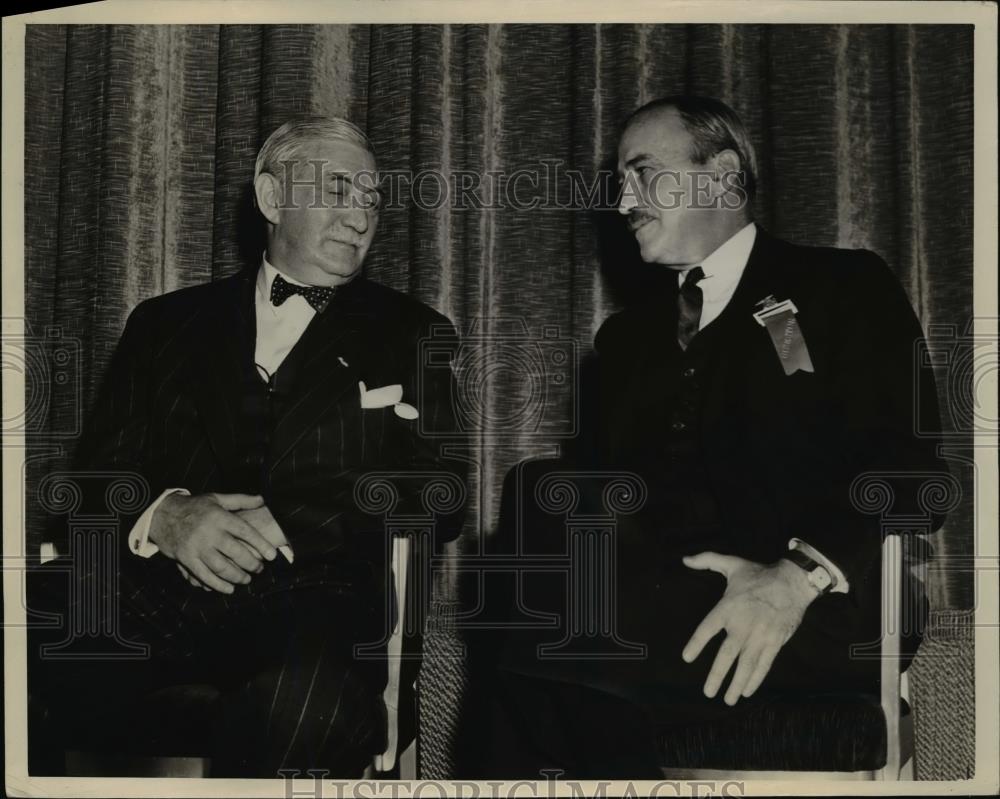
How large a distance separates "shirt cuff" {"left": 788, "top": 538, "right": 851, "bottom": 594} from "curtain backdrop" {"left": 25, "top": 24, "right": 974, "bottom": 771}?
31 centimetres

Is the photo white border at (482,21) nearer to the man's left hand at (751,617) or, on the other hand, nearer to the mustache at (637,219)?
the man's left hand at (751,617)

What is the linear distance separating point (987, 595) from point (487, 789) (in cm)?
152

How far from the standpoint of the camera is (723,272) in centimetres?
303

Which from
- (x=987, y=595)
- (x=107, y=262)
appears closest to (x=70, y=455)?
(x=107, y=262)

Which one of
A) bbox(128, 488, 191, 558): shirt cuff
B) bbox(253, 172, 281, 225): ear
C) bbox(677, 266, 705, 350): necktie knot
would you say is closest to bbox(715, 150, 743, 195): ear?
bbox(677, 266, 705, 350): necktie knot

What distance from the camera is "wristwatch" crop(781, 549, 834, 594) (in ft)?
9.62

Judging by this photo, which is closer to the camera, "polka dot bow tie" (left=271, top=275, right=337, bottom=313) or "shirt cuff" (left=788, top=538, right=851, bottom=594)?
"shirt cuff" (left=788, top=538, right=851, bottom=594)

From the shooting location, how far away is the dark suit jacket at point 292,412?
3.01 meters

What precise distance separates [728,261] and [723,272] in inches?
1.4

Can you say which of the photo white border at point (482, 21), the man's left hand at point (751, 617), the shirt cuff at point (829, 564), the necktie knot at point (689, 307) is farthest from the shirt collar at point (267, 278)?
the shirt cuff at point (829, 564)

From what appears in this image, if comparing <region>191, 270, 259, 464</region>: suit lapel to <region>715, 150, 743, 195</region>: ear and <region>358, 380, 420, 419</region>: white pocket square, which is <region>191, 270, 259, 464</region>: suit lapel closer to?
<region>358, 380, 420, 419</region>: white pocket square

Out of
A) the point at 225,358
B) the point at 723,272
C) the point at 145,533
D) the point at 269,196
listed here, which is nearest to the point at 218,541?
the point at 145,533

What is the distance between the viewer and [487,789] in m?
3.03

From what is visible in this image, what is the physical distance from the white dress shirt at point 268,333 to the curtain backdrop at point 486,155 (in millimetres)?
125
